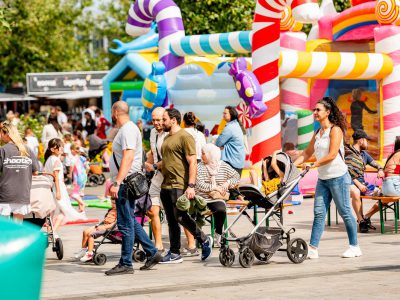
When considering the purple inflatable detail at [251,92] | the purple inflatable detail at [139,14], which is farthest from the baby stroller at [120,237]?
the purple inflatable detail at [139,14]

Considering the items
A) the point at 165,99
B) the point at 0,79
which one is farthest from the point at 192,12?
the point at 0,79

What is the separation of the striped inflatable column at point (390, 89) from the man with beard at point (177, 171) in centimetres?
968

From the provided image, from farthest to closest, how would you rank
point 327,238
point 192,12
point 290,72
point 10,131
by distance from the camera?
1. point 192,12
2. point 290,72
3. point 327,238
4. point 10,131

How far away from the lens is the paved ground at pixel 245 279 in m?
8.80

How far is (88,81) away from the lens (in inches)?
1649

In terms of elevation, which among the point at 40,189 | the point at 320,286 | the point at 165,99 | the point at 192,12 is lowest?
the point at 320,286

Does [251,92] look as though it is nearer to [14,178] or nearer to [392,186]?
[392,186]

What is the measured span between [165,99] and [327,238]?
8.64m

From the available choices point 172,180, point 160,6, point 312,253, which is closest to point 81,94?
point 160,6

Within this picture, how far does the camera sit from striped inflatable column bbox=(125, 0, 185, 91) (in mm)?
20469

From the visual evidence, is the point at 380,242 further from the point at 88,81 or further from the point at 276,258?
the point at 88,81

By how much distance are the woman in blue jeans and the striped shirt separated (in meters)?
1.17

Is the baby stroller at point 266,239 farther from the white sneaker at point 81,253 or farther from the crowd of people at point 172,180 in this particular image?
the white sneaker at point 81,253

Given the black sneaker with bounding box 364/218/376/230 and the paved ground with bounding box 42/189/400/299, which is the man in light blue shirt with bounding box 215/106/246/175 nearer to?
the black sneaker with bounding box 364/218/376/230
